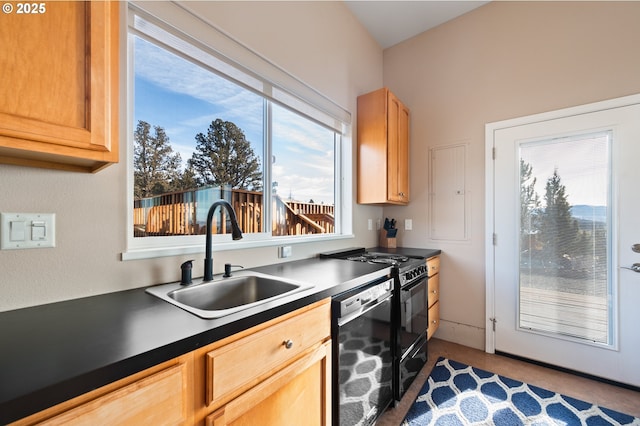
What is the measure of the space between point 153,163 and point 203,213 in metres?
0.37

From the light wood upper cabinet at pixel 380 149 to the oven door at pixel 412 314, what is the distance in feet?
2.86

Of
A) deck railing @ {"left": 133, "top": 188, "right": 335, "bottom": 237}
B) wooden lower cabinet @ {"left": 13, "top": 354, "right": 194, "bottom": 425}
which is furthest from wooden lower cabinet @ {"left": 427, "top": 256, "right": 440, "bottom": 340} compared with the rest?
wooden lower cabinet @ {"left": 13, "top": 354, "right": 194, "bottom": 425}

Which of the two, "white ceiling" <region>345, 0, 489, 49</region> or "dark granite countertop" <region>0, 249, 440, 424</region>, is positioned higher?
"white ceiling" <region>345, 0, 489, 49</region>

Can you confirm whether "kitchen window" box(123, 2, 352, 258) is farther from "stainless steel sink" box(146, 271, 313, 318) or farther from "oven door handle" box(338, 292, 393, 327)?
"oven door handle" box(338, 292, 393, 327)

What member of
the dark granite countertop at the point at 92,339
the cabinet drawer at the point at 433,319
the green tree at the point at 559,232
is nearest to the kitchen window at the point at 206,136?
the dark granite countertop at the point at 92,339

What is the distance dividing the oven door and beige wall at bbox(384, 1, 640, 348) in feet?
2.43

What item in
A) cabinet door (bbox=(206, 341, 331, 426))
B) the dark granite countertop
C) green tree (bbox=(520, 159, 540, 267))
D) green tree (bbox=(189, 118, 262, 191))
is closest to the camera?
the dark granite countertop

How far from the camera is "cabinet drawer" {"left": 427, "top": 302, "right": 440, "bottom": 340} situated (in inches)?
96.0

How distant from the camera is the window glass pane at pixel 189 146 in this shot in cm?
131

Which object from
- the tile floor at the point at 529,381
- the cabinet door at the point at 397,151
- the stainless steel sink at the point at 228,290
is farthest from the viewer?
the cabinet door at the point at 397,151

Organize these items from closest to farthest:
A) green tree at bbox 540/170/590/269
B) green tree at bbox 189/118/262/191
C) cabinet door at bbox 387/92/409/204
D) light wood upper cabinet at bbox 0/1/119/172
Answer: light wood upper cabinet at bbox 0/1/119/172, green tree at bbox 189/118/262/191, green tree at bbox 540/170/590/269, cabinet door at bbox 387/92/409/204

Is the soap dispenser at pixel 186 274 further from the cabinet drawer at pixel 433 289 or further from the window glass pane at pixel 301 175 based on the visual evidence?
the cabinet drawer at pixel 433 289

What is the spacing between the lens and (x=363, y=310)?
140cm

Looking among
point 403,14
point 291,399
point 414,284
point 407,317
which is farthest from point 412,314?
point 403,14
